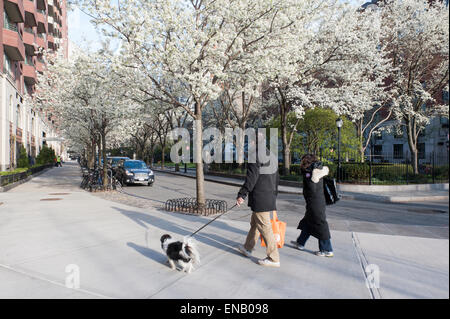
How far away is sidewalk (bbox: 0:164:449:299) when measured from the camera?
3975 mm

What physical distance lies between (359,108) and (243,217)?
14064 mm

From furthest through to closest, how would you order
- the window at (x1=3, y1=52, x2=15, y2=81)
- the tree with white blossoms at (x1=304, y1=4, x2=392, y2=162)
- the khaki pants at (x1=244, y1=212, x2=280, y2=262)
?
the window at (x1=3, y1=52, x2=15, y2=81) → the tree with white blossoms at (x1=304, y1=4, x2=392, y2=162) → the khaki pants at (x1=244, y1=212, x2=280, y2=262)

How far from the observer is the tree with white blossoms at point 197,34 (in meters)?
9.18

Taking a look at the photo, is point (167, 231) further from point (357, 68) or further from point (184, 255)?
point (357, 68)

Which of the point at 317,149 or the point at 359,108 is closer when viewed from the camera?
the point at 359,108

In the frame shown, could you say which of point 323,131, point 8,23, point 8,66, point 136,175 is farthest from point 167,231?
point 8,23

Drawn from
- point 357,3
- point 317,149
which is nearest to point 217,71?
point 357,3

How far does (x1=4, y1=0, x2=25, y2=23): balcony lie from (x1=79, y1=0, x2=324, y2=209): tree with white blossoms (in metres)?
19.9

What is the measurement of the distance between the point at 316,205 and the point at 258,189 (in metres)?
1.18

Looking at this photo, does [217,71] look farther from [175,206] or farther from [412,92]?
[412,92]

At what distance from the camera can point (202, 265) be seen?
195 inches

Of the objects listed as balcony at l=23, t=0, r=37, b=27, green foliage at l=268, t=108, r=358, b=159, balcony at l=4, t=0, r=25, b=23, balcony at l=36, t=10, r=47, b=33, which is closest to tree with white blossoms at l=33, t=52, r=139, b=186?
balcony at l=4, t=0, r=25, b=23

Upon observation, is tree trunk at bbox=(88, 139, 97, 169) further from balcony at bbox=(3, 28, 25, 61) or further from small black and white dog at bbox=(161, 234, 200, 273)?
small black and white dog at bbox=(161, 234, 200, 273)

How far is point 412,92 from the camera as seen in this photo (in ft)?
66.5
